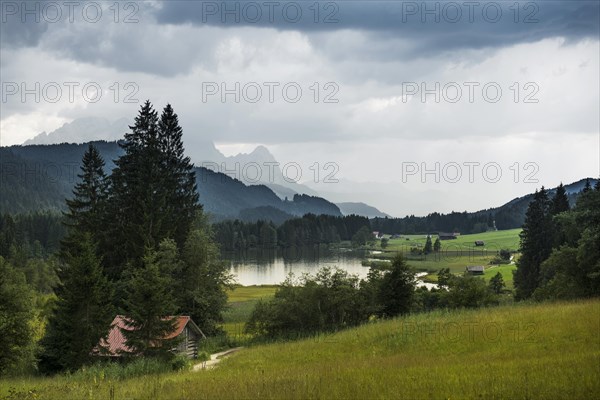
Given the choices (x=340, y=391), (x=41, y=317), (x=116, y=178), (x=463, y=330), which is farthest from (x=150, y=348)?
(x=41, y=317)

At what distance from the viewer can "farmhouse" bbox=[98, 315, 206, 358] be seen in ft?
122

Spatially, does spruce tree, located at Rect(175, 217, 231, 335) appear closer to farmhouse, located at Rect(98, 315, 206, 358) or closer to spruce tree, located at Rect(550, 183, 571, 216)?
farmhouse, located at Rect(98, 315, 206, 358)

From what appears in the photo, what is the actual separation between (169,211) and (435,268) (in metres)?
94.5

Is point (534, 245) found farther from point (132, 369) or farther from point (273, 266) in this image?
point (273, 266)

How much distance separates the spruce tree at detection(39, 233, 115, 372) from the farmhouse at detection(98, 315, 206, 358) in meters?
1.04

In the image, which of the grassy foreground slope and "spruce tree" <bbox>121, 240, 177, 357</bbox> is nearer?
the grassy foreground slope

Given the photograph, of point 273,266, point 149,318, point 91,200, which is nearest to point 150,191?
point 91,200

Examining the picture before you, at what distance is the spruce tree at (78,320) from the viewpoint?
3922 centimetres

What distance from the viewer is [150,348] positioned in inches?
1383

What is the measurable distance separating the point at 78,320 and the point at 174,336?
294 inches

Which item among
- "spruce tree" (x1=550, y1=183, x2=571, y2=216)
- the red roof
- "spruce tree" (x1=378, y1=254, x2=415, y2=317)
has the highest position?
"spruce tree" (x1=550, y1=183, x2=571, y2=216)

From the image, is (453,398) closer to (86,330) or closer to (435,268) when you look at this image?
(86,330)

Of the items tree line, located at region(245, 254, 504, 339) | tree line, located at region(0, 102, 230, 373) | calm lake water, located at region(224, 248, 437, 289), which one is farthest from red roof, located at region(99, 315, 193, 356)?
calm lake water, located at region(224, 248, 437, 289)

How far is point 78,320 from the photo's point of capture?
39.6 m
